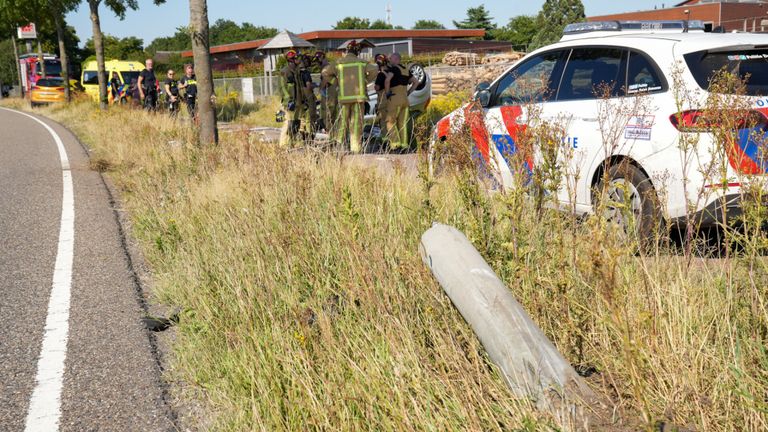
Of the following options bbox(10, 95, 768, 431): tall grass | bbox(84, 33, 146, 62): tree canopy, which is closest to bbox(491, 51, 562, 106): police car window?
bbox(10, 95, 768, 431): tall grass

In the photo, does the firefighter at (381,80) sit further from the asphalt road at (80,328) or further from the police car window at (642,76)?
the police car window at (642,76)

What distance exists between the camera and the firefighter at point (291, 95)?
579 inches

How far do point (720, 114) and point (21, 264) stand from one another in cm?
568

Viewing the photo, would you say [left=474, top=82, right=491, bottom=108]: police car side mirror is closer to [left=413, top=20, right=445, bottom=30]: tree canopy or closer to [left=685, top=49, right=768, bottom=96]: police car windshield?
[left=685, top=49, right=768, bottom=96]: police car windshield

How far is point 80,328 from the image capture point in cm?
515

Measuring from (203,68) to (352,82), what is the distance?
10.2ft

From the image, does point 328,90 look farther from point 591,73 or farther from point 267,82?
point 267,82

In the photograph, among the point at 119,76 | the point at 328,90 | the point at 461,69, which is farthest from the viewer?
the point at 119,76

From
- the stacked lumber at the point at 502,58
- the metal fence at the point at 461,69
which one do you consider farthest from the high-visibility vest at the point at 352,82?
the stacked lumber at the point at 502,58

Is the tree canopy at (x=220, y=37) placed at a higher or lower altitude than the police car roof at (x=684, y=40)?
higher

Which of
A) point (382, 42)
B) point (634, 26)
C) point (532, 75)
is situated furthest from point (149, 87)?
point (382, 42)

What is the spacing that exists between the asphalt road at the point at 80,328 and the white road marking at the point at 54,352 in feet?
0.04

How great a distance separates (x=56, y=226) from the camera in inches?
343

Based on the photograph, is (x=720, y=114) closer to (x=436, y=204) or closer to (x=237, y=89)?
(x=436, y=204)
